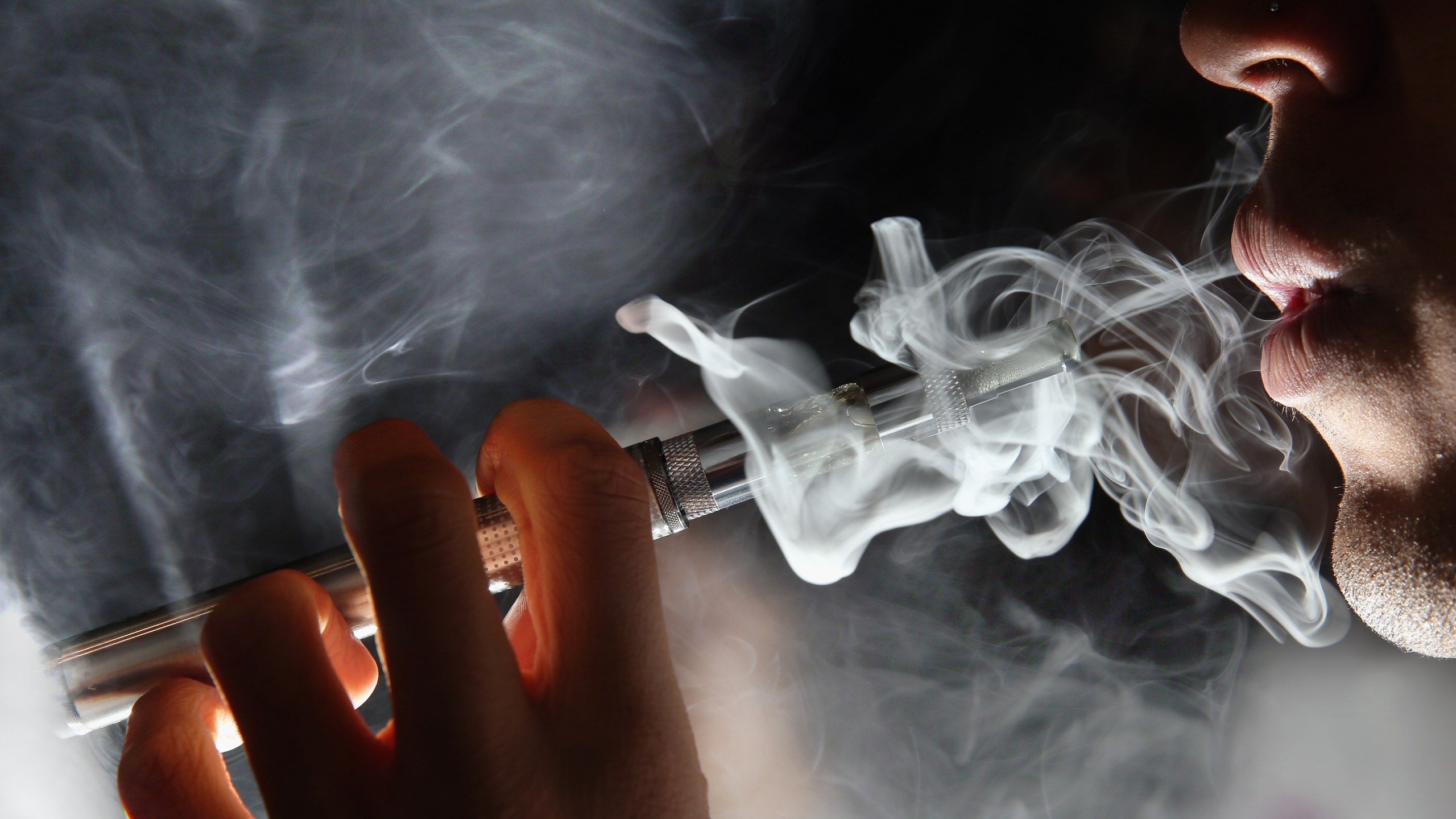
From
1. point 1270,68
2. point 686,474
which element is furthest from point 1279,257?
point 686,474

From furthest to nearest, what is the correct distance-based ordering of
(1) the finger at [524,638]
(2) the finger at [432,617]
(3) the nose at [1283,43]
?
(1) the finger at [524,638], (3) the nose at [1283,43], (2) the finger at [432,617]

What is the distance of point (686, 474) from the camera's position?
90 cm

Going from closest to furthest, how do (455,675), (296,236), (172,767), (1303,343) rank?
(455,675) < (172,767) < (1303,343) < (296,236)

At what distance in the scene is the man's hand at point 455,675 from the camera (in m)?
0.61

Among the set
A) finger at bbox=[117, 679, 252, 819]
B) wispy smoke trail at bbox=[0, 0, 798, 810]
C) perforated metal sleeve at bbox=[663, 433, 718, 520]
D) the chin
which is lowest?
the chin

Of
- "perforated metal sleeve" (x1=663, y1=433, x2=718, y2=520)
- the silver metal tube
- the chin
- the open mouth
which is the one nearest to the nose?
the open mouth

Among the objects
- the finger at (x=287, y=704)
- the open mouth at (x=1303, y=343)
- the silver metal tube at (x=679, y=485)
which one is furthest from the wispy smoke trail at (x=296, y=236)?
the open mouth at (x=1303, y=343)

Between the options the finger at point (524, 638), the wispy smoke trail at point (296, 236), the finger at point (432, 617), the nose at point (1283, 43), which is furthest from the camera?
the wispy smoke trail at point (296, 236)

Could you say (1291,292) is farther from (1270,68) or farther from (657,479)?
(657,479)

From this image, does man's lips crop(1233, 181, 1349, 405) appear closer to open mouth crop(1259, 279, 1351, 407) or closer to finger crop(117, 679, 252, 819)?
open mouth crop(1259, 279, 1351, 407)

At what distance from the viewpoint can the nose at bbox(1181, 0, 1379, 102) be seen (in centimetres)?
72

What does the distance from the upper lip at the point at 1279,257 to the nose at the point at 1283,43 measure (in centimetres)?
11

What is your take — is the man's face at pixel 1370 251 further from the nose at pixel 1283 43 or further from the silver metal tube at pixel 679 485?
the silver metal tube at pixel 679 485

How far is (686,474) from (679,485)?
0.02 m
